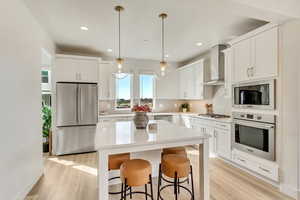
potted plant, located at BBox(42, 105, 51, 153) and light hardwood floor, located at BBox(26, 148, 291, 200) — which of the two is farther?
potted plant, located at BBox(42, 105, 51, 153)

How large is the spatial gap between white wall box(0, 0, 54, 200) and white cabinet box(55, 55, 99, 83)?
4.19 feet

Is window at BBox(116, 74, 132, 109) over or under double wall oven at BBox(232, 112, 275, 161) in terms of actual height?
over

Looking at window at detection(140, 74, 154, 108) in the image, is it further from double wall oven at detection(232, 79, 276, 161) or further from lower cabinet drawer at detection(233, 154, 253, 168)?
lower cabinet drawer at detection(233, 154, 253, 168)

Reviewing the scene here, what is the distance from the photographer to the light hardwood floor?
2.25 m

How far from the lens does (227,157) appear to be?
3385 millimetres

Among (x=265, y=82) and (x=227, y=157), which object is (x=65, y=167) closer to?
(x=227, y=157)

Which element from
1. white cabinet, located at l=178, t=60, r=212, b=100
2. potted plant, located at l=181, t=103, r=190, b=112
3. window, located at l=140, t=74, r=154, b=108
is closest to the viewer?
white cabinet, located at l=178, t=60, r=212, b=100

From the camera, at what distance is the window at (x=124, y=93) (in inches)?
210

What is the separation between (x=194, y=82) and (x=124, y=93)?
232cm

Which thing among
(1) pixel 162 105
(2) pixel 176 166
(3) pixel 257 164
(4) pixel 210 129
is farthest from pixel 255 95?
(1) pixel 162 105

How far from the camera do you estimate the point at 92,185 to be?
8.39 ft

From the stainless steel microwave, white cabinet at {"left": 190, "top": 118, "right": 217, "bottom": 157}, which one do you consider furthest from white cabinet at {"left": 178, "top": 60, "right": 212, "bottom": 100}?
the stainless steel microwave

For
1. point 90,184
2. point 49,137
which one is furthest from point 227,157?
point 49,137

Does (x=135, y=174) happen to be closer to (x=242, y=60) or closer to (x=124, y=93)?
(x=242, y=60)
